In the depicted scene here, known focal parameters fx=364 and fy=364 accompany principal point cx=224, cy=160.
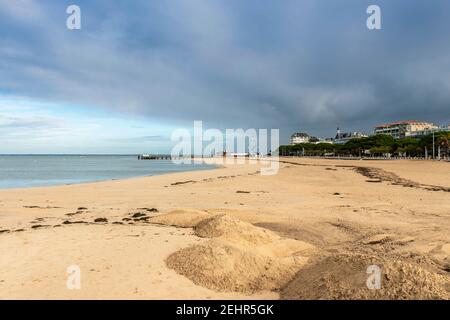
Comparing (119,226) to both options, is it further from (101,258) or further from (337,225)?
(337,225)

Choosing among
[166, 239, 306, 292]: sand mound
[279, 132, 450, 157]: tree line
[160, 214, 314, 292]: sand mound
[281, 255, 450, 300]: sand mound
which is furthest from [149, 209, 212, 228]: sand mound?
[279, 132, 450, 157]: tree line

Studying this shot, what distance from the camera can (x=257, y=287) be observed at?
22.0 feet

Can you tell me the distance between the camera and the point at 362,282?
5.73 meters

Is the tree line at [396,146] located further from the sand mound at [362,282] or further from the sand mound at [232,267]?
the sand mound at [362,282]

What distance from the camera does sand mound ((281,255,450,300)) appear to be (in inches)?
210

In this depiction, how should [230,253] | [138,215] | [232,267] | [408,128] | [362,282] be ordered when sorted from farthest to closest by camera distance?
[408,128], [138,215], [230,253], [232,267], [362,282]

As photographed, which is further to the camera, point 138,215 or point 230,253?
point 138,215

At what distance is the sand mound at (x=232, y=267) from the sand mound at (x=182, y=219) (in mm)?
4332

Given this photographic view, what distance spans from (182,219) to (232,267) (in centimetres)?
597

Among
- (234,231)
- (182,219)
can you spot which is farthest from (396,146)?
(234,231)

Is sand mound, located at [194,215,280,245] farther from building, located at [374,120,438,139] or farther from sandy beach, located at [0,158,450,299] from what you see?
building, located at [374,120,438,139]

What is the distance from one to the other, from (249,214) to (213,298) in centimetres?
843

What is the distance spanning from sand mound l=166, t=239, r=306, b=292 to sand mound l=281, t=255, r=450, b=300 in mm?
485

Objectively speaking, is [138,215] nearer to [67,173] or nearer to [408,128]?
[67,173]
